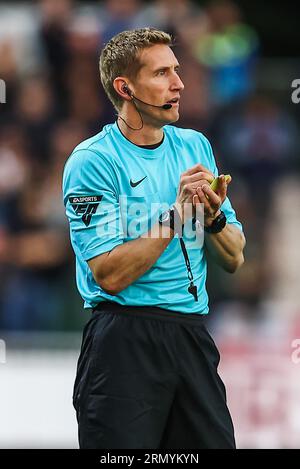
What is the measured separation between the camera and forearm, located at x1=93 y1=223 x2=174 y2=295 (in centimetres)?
446

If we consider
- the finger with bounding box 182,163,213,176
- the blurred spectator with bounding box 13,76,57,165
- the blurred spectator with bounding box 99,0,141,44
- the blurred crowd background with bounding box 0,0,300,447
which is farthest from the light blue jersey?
the blurred spectator with bounding box 99,0,141,44

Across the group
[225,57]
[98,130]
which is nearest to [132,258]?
[98,130]

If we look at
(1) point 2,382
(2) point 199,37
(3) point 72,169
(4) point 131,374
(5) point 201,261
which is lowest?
(1) point 2,382

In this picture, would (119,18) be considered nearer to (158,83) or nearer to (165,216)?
(158,83)

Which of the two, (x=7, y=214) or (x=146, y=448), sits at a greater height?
(x=7, y=214)

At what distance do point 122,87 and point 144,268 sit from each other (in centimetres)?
83

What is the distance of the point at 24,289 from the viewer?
9.55 metres

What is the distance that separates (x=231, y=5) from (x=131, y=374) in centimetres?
770

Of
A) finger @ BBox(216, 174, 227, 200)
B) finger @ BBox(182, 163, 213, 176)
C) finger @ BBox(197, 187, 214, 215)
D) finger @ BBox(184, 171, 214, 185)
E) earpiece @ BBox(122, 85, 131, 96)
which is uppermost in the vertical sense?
earpiece @ BBox(122, 85, 131, 96)

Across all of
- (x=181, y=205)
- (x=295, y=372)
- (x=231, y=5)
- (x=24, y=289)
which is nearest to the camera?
(x=181, y=205)

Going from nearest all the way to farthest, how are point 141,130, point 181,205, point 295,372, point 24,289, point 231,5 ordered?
point 181,205
point 141,130
point 295,372
point 24,289
point 231,5

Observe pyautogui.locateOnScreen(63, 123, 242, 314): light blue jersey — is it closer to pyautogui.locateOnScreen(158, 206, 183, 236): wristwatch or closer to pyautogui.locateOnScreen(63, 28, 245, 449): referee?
pyautogui.locateOnScreen(63, 28, 245, 449): referee

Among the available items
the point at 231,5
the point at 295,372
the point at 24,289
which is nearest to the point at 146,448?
the point at 295,372

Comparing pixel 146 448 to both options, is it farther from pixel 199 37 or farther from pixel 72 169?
pixel 199 37
